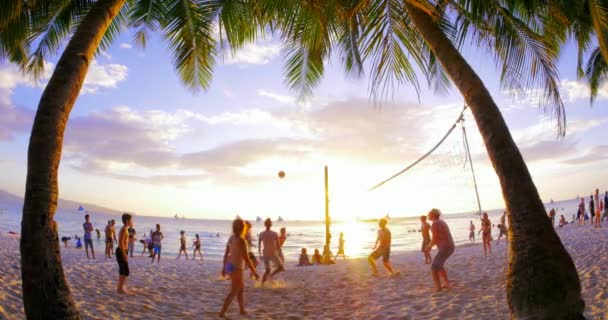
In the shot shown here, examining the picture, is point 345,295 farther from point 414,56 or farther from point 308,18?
point 308,18

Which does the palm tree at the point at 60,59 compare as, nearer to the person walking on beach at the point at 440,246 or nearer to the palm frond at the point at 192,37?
the palm frond at the point at 192,37

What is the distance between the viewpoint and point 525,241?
3770 mm

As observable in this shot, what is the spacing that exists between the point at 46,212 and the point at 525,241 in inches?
184

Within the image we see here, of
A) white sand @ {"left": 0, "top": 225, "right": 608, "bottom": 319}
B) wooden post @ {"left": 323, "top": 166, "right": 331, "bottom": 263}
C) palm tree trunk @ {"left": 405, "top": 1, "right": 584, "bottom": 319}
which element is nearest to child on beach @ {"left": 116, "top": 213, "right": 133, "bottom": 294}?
white sand @ {"left": 0, "top": 225, "right": 608, "bottom": 319}

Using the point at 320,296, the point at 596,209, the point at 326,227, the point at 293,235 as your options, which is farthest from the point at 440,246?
the point at 293,235

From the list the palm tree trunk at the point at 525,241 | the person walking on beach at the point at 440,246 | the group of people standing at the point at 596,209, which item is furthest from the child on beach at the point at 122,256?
the group of people standing at the point at 596,209

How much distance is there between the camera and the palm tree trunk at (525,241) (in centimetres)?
353

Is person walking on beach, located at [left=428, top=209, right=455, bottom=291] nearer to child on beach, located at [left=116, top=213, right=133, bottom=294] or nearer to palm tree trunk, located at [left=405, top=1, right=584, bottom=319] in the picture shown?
palm tree trunk, located at [left=405, top=1, right=584, bottom=319]

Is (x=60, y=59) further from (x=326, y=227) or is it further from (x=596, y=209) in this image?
(x=596, y=209)

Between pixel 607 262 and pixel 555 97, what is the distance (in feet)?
19.5

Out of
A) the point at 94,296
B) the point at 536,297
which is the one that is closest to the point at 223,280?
the point at 94,296

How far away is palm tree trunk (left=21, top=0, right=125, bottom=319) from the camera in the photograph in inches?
138

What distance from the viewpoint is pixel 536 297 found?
355 cm

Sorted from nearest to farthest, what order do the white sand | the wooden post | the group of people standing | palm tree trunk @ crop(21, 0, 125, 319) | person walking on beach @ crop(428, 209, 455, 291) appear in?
1. palm tree trunk @ crop(21, 0, 125, 319)
2. the white sand
3. person walking on beach @ crop(428, 209, 455, 291)
4. the wooden post
5. the group of people standing
